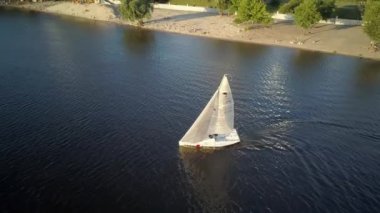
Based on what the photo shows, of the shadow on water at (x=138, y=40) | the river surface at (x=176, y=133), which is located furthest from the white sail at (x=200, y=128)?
the shadow on water at (x=138, y=40)

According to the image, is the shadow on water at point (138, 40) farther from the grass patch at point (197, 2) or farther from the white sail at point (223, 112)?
the white sail at point (223, 112)

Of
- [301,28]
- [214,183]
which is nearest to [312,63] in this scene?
[301,28]

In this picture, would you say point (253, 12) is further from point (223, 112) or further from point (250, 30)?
point (223, 112)

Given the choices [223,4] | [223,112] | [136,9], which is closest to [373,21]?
[223,4]

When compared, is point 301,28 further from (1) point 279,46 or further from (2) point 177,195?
(2) point 177,195

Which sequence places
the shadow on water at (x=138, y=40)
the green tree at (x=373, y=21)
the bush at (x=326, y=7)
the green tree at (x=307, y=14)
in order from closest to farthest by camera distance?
the green tree at (x=373, y=21)
the shadow on water at (x=138, y=40)
the green tree at (x=307, y=14)
the bush at (x=326, y=7)
